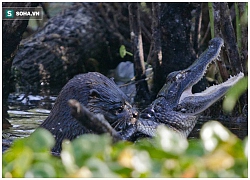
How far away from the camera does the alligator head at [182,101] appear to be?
5.55 metres

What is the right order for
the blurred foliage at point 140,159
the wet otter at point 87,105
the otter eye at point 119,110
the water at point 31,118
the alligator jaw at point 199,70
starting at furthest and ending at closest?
the water at point 31,118
the alligator jaw at point 199,70
the otter eye at point 119,110
the wet otter at point 87,105
the blurred foliage at point 140,159

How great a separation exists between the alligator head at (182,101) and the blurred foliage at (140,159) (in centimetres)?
302

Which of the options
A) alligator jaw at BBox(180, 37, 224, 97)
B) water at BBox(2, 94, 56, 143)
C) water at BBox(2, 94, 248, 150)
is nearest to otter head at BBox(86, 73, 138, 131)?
alligator jaw at BBox(180, 37, 224, 97)

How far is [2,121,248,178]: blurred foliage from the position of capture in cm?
218

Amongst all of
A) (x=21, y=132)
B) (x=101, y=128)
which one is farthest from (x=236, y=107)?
(x=101, y=128)

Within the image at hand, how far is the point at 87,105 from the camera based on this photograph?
15.2ft

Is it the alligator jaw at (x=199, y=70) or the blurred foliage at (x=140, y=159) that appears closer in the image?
the blurred foliage at (x=140, y=159)

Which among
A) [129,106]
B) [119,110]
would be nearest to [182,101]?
[129,106]

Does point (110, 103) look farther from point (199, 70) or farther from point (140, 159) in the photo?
point (140, 159)

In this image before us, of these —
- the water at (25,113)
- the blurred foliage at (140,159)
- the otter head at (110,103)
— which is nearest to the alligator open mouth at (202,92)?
the otter head at (110,103)

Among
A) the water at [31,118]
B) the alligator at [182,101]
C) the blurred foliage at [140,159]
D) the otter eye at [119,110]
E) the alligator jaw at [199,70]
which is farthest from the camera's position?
the water at [31,118]

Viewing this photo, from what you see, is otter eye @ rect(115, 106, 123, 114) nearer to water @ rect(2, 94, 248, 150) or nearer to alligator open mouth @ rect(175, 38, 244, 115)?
Answer: alligator open mouth @ rect(175, 38, 244, 115)

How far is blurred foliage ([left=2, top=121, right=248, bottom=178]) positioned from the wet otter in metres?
2.24

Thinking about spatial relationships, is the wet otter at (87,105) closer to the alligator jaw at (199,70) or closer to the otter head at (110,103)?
the otter head at (110,103)
